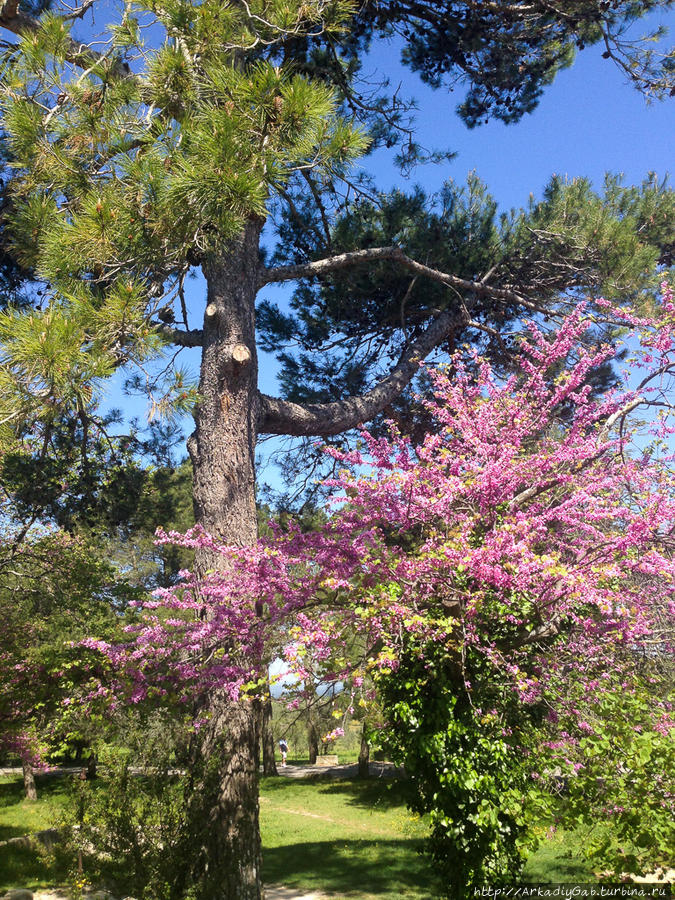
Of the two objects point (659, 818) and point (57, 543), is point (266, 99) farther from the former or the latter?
point (57, 543)

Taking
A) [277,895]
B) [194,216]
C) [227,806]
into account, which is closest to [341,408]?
[194,216]

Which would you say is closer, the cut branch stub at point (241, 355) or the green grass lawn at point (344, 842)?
the cut branch stub at point (241, 355)

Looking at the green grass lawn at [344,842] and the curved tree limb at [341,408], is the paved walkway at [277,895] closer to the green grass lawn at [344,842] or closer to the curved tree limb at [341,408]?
the green grass lawn at [344,842]

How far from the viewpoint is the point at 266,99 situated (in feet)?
18.1

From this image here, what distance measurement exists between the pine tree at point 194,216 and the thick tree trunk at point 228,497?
0.02 metres

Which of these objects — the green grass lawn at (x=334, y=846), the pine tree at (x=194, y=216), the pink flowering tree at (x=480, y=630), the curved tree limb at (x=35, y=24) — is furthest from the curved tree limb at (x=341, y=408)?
the curved tree limb at (x=35, y=24)

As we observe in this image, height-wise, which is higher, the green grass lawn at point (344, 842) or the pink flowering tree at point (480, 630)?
the pink flowering tree at point (480, 630)

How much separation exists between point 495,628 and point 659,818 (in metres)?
1.62

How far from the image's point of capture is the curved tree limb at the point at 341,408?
7535mm

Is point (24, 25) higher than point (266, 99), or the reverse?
point (24, 25)

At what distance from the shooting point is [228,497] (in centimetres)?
629

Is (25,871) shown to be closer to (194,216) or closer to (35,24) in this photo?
(194,216)

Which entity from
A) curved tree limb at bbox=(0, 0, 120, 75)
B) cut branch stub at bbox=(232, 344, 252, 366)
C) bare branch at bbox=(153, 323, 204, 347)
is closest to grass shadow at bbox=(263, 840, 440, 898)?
cut branch stub at bbox=(232, 344, 252, 366)

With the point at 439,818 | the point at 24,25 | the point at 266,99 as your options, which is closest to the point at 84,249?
the point at 266,99
